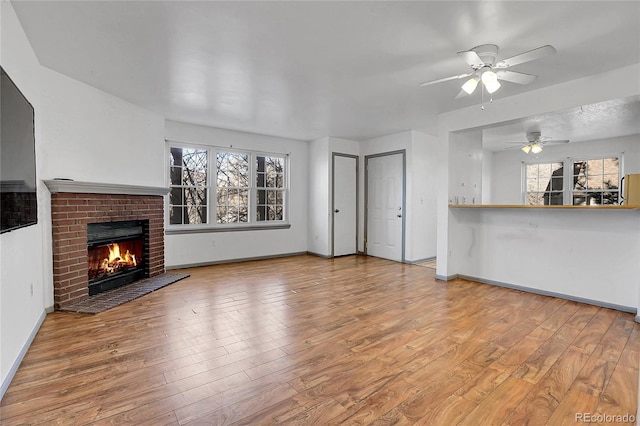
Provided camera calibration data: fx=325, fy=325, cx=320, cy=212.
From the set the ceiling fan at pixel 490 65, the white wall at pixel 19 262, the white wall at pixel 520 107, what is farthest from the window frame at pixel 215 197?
the ceiling fan at pixel 490 65

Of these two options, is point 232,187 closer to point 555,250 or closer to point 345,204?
point 345,204

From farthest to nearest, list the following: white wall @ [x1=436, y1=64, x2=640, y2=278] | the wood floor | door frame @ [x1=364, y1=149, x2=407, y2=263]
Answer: door frame @ [x1=364, y1=149, x2=407, y2=263], white wall @ [x1=436, y1=64, x2=640, y2=278], the wood floor

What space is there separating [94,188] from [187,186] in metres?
1.97

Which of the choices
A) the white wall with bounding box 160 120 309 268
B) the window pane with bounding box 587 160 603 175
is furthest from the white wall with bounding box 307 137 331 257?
the window pane with bounding box 587 160 603 175

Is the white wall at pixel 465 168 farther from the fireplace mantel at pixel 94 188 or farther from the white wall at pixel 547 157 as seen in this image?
the fireplace mantel at pixel 94 188

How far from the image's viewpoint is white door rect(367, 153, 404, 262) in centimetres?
623

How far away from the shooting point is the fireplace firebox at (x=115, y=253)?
3910 mm

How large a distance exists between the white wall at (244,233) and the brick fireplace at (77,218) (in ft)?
3.93

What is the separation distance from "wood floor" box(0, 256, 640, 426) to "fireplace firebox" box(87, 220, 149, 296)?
653 mm

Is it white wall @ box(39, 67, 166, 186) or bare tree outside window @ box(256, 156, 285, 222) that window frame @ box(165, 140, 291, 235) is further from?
white wall @ box(39, 67, 166, 186)

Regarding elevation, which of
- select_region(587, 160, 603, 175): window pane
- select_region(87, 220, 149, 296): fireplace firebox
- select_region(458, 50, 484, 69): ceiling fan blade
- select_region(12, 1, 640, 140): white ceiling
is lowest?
select_region(87, 220, 149, 296): fireplace firebox

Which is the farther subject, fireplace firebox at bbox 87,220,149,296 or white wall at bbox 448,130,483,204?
white wall at bbox 448,130,483,204

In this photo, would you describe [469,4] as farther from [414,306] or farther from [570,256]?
[570,256]

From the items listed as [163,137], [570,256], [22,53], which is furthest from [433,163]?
[22,53]
